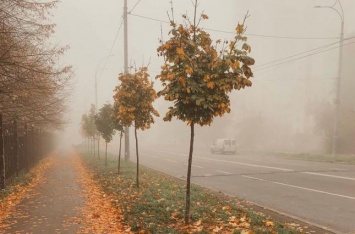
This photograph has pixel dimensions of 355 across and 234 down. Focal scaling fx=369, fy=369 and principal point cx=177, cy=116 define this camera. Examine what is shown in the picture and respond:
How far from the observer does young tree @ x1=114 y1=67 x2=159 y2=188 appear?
12961 millimetres

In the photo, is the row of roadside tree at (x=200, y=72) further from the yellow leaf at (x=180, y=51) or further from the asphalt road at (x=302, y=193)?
the asphalt road at (x=302, y=193)

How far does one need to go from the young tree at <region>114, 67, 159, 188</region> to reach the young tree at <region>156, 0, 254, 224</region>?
535 centimetres

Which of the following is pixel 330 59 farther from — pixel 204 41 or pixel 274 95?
pixel 204 41

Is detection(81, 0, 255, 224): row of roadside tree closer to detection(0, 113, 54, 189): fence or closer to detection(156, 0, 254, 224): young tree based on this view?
detection(156, 0, 254, 224): young tree

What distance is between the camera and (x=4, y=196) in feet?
36.6

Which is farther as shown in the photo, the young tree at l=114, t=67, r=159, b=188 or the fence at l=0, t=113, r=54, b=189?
the young tree at l=114, t=67, r=159, b=188

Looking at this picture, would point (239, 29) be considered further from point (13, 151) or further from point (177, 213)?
point (13, 151)

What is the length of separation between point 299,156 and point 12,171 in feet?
78.9

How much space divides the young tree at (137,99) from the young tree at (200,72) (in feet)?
17.5

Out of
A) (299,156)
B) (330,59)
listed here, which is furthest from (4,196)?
(330,59)

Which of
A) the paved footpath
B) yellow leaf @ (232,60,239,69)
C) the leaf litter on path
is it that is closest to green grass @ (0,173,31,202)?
the paved footpath

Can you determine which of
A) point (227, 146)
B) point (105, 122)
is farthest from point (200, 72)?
point (227, 146)

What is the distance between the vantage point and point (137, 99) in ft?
42.8

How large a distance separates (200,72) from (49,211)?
5.44 metres
